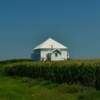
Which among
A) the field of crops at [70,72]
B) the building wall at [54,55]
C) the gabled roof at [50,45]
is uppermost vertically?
the gabled roof at [50,45]

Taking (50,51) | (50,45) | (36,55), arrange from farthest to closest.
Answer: (50,45) → (36,55) → (50,51)

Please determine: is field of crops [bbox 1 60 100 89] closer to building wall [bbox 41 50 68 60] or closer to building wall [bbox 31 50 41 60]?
building wall [bbox 41 50 68 60]

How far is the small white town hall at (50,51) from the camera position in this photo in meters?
90.2

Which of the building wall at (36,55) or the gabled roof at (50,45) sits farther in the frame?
the gabled roof at (50,45)

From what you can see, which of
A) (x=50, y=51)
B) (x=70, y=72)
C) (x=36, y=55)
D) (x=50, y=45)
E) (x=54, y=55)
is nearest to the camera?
(x=70, y=72)

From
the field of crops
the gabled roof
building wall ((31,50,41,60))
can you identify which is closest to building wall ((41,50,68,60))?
building wall ((31,50,41,60))

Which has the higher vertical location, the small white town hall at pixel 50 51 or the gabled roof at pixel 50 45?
the gabled roof at pixel 50 45

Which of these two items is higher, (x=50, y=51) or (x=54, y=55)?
(x=50, y=51)

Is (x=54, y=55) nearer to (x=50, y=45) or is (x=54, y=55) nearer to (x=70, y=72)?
(x=50, y=45)

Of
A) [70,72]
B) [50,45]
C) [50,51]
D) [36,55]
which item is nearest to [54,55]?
[50,51]

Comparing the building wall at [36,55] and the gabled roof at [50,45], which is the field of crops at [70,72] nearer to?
the building wall at [36,55]

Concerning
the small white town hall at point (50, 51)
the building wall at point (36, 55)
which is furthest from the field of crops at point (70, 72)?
the building wall at point (36, 55)

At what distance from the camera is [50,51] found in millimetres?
91125

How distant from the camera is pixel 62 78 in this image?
1489 inches
